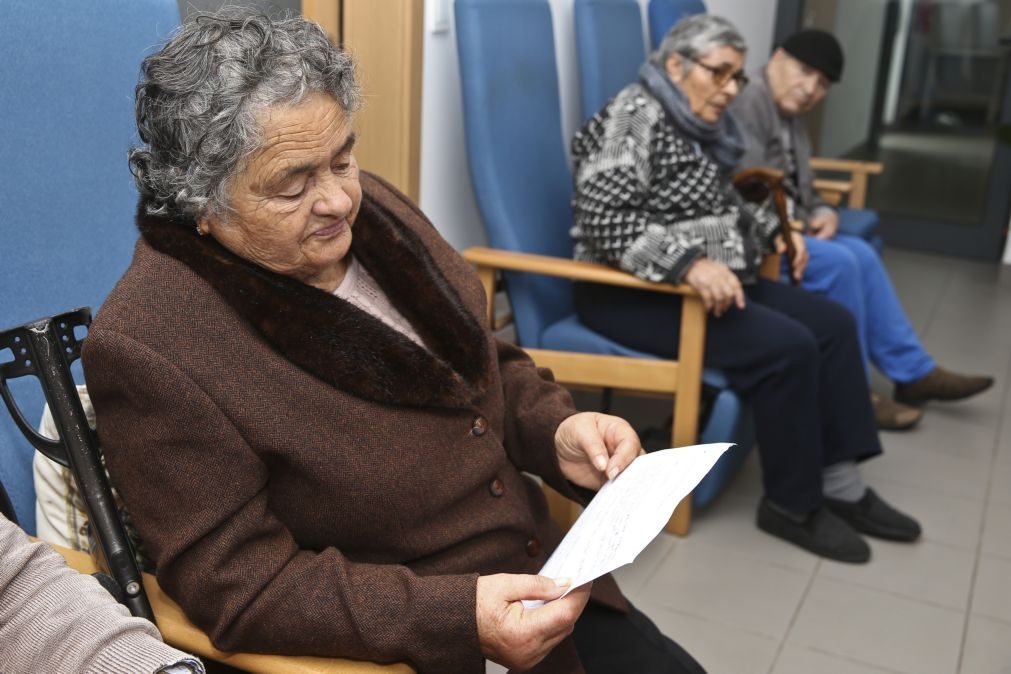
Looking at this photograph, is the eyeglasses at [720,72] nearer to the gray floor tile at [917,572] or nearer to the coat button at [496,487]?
the gray floor tile at [917,572]

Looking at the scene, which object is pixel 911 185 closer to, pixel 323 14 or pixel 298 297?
pixel 323 14

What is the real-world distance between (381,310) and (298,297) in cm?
19

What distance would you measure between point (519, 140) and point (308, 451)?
1466mm

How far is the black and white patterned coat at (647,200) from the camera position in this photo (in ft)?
7.29

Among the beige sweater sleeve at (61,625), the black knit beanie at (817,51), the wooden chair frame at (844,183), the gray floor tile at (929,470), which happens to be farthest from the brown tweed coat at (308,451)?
the wooden chair frame at (844,183)

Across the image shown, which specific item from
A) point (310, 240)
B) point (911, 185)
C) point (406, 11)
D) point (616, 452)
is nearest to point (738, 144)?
point (406, 11)

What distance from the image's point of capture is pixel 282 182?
1.10 m

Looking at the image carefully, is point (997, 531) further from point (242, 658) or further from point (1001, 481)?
point (242, 658)

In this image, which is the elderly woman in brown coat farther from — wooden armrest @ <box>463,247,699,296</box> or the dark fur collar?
wooden armrest @ <box>463,247,699,296</box>

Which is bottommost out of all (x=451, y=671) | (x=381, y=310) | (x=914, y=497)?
(x=914, y=497)

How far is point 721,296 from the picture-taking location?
216 cm

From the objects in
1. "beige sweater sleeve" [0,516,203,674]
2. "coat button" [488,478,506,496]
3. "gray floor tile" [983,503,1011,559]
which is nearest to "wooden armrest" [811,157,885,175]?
"gray floor tile" [983,503,1011,559]

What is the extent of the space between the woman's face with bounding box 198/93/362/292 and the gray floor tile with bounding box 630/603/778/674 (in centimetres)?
123

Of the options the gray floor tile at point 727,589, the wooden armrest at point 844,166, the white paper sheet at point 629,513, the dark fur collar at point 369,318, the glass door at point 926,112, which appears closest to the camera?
the white paper sheet at point 629,513
